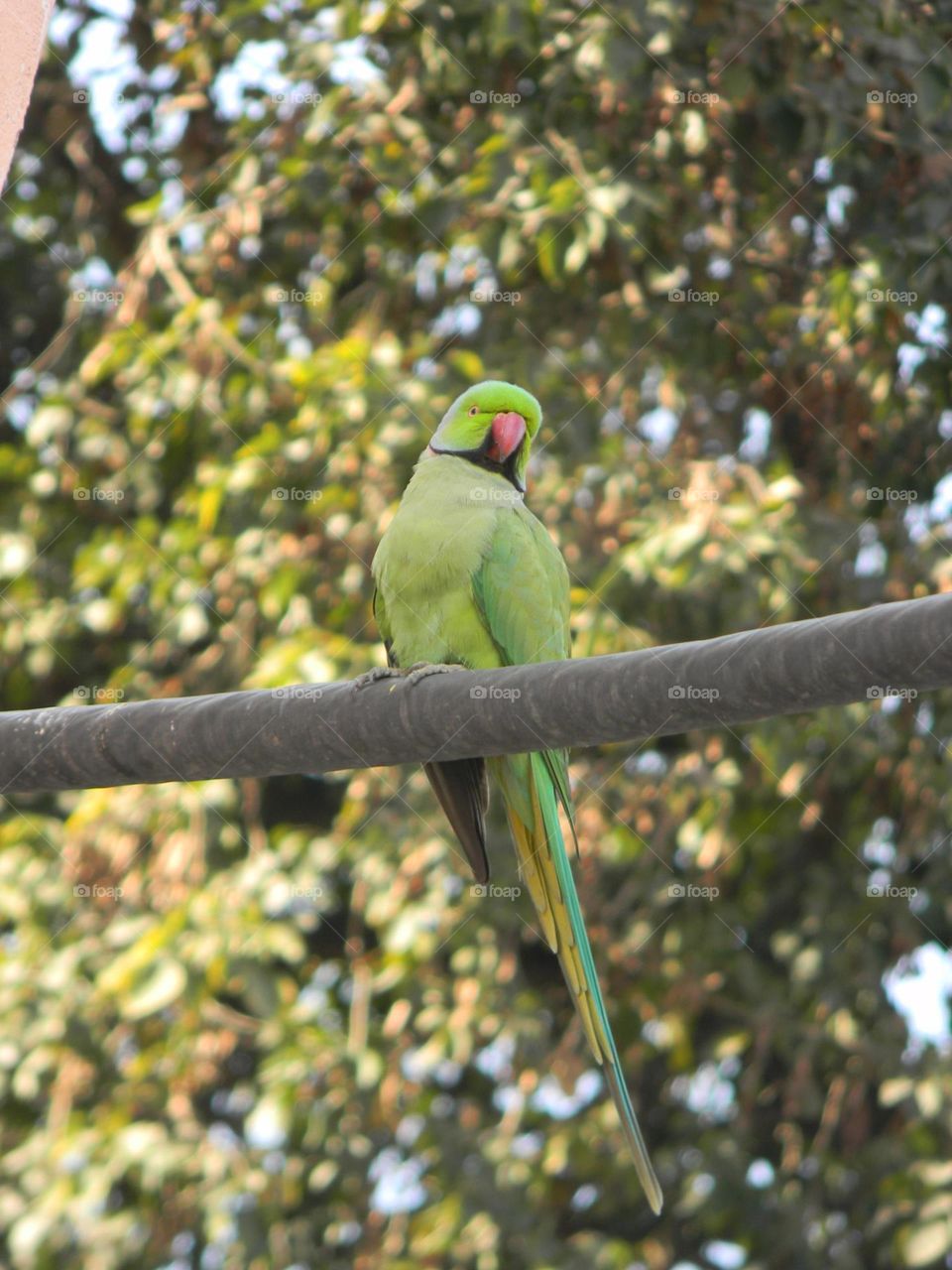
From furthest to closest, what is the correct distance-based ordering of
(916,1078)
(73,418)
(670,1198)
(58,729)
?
(73,418)
(670,1198)
(916,1078)
(58,729)

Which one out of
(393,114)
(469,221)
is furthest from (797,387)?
(393,114)

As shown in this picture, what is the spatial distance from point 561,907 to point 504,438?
3.27 ft

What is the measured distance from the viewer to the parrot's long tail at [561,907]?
85.1 inches

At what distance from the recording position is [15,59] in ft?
5.41

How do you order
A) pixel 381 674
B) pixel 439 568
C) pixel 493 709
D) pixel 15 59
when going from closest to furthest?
pixel 493 709
pixel 15 59
pixel 381 674
pixel 439 568

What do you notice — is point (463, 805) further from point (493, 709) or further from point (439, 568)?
point (493, 709)

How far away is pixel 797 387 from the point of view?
391cm

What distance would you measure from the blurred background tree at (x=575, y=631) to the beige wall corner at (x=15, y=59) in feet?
6.49

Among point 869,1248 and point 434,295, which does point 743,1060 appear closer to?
point 869,1248

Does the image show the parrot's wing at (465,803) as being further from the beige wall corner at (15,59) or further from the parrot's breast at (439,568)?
the beige wall corner at (15,59)

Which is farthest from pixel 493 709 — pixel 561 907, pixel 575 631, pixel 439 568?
pixel 575 631

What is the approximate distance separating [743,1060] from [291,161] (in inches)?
106

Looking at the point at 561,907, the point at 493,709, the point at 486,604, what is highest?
the point at 493,709

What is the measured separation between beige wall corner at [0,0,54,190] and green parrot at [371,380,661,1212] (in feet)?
3.19
